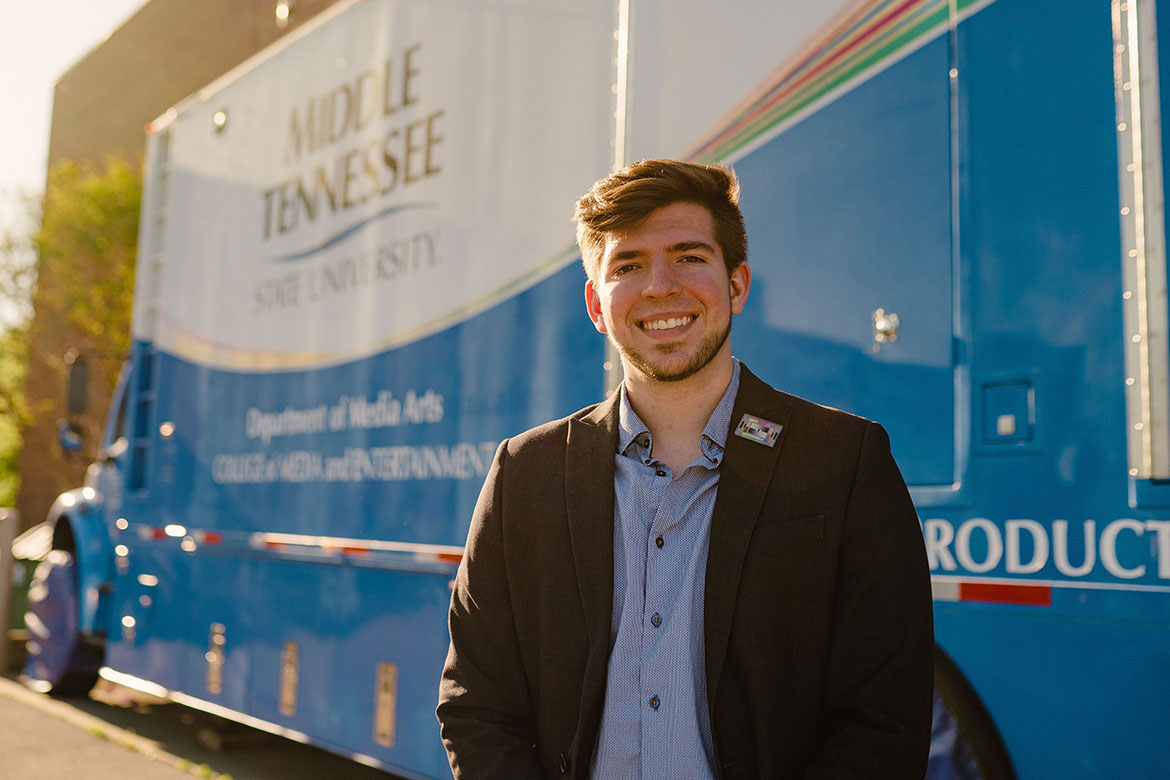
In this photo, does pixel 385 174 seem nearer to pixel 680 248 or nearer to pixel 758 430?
pixel 680 248

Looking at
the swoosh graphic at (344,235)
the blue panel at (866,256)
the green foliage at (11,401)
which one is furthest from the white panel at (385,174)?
the green foliage at (11,401)

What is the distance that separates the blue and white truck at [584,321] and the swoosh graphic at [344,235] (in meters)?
0.02

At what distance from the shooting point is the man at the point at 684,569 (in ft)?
5.73

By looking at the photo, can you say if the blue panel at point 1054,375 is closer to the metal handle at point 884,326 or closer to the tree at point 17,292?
the metal handle at point 884,326

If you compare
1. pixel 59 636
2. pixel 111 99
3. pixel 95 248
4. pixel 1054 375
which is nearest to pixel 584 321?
pixel 1054 375

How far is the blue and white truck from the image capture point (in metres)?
2.40

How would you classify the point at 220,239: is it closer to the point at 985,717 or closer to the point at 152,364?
the point at 152,364

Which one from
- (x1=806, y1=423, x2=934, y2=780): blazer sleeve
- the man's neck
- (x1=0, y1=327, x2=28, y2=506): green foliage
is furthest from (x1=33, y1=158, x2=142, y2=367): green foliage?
(x1=806, y1=423, x2=934, y2=780): blazer sleeve

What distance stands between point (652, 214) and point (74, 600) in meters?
6.48

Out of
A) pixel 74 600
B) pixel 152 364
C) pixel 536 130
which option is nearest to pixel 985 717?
pixel 536 130

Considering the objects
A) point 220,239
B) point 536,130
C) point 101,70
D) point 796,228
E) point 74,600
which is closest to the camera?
point 796,228

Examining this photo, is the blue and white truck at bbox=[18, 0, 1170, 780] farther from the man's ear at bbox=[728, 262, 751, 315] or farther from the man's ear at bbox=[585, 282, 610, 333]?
the man's ear at bbox=[585, 282, 610, 333]

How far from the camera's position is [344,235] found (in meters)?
4.91

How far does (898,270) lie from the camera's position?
2773 mm
